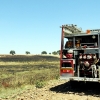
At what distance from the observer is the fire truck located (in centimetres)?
941

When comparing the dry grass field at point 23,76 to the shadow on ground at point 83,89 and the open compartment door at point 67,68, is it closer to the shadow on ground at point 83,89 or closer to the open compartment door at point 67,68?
the shadow on ground at point 83,89

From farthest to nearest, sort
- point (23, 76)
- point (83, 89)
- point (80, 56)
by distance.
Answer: point (23, 76) → point (83, 89) → point (80, 56)

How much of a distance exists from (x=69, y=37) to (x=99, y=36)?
61.8 inches

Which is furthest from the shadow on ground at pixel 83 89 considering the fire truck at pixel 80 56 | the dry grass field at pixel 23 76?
the dry grass field at pixel 23 76

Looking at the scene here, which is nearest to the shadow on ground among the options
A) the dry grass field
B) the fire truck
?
the fire truck

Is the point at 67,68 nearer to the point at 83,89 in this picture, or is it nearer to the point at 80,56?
the point at 80,56

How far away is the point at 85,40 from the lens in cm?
1026

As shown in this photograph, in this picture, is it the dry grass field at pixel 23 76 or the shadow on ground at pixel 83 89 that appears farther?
the dry grass field at pixel 23 76

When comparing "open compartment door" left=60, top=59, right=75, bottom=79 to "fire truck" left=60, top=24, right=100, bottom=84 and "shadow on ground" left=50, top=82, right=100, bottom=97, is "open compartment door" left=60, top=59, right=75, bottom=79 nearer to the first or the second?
"fire truck" left=60, top=24, right=100, bottom=84

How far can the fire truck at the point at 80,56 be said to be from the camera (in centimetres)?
941

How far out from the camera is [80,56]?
31.9 ft

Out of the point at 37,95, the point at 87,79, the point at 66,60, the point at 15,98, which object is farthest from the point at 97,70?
the point at 15,98

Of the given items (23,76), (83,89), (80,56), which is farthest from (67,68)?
(23,76)

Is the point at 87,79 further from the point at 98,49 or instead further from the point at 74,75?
the point at 98,49
